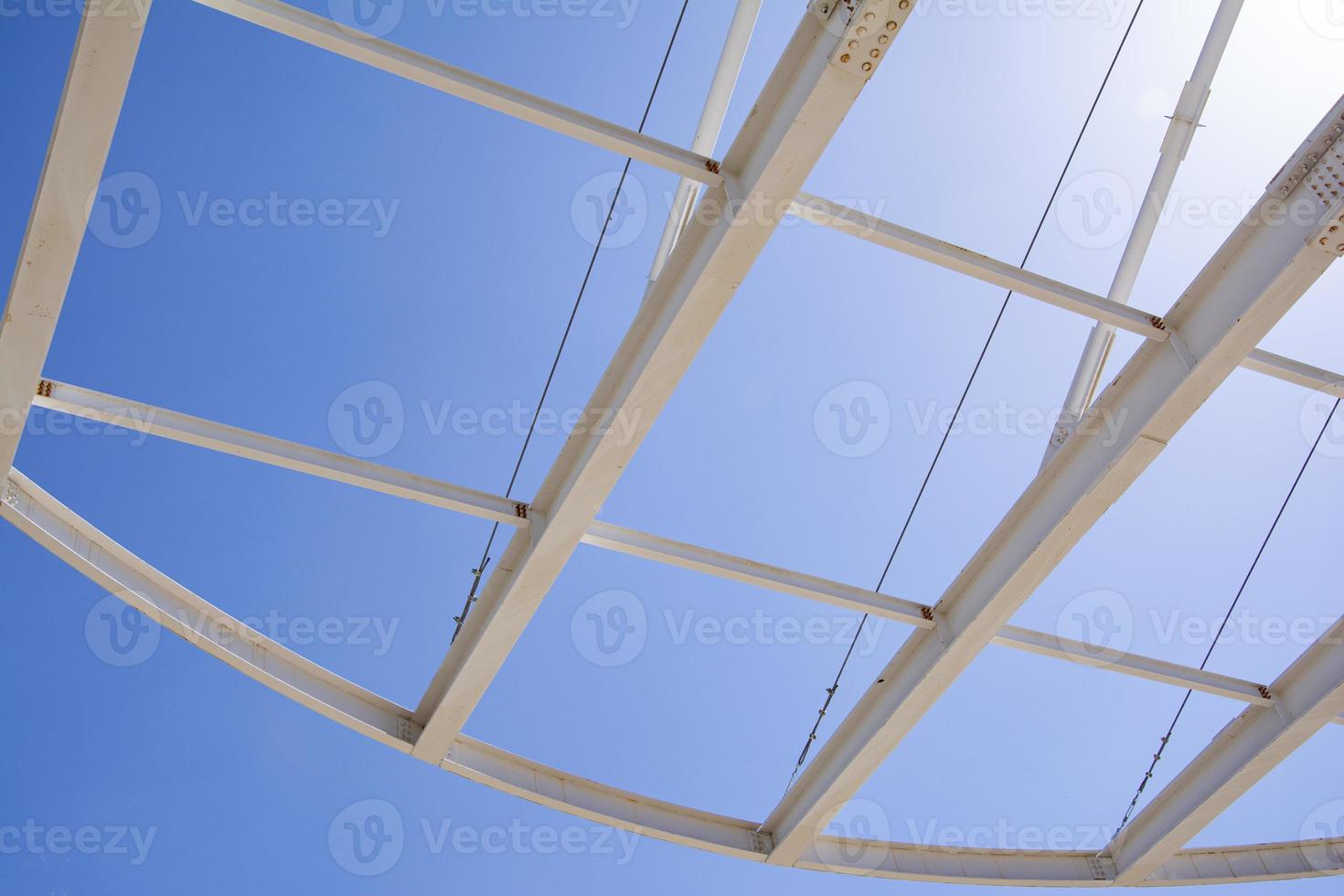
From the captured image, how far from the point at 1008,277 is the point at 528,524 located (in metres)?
5.65

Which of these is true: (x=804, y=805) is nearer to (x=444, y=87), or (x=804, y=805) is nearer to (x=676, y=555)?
(x=676, y=555)

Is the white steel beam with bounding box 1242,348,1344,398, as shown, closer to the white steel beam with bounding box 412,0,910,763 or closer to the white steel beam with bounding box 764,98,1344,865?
the white steel beam with bounding box 764,98,1344,865

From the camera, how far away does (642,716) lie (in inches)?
1291

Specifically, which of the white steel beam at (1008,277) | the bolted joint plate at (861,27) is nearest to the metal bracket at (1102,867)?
the white steel beam at (1008,277)

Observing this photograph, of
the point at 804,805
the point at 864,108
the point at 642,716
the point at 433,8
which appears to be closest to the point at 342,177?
the point at 433,8

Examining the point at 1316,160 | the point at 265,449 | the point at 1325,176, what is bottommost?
the point at 265,449

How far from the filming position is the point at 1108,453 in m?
14.9

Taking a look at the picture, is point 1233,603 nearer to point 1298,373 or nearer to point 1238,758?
point 1238,758

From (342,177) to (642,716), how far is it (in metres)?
13.9

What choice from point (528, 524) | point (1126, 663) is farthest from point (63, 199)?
point (1126, 663)

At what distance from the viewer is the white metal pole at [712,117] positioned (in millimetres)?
13477

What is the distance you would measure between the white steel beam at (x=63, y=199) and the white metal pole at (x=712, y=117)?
515 centimetres

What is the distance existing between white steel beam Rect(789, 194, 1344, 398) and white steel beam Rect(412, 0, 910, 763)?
62 centimetres

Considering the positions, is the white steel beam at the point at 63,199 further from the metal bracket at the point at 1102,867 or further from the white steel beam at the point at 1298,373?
the metal bracket at the point at 1102,867
